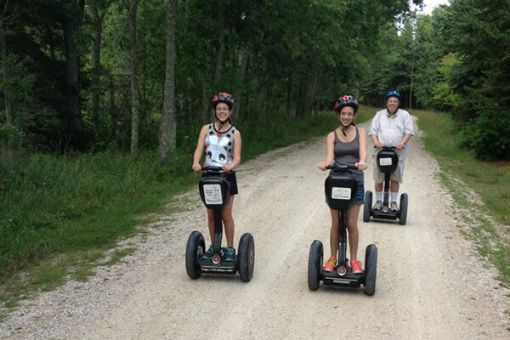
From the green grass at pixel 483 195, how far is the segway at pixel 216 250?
3125 mm

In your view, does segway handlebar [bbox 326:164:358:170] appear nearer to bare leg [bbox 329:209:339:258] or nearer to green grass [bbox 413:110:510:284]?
bare leg [bbox 329:209:339:258]

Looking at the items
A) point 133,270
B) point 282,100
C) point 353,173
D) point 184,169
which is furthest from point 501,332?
point 282,100

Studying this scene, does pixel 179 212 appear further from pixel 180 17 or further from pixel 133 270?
pixel 180 17

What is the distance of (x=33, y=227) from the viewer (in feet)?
28.6

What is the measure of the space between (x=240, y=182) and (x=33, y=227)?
585cm

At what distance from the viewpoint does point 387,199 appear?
9688 millimetres

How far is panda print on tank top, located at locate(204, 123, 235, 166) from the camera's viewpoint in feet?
20.9

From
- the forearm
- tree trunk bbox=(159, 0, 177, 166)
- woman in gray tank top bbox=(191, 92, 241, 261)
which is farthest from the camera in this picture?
tree trunk bbox=(159, 0, 177, 166)

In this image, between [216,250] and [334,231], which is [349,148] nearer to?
[334,231]

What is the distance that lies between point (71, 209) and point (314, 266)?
5.47 metres

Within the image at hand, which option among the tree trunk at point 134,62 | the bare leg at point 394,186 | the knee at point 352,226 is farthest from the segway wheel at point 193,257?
the tree trunk at point 134,62

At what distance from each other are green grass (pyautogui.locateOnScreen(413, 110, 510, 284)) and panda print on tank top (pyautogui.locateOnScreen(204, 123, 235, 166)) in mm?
3644

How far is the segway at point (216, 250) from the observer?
6.22 m

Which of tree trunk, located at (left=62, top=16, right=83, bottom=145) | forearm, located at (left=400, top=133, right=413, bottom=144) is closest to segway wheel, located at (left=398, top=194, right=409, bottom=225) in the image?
forearm, located at (left=400, top=133, right=413, bottom=144)
